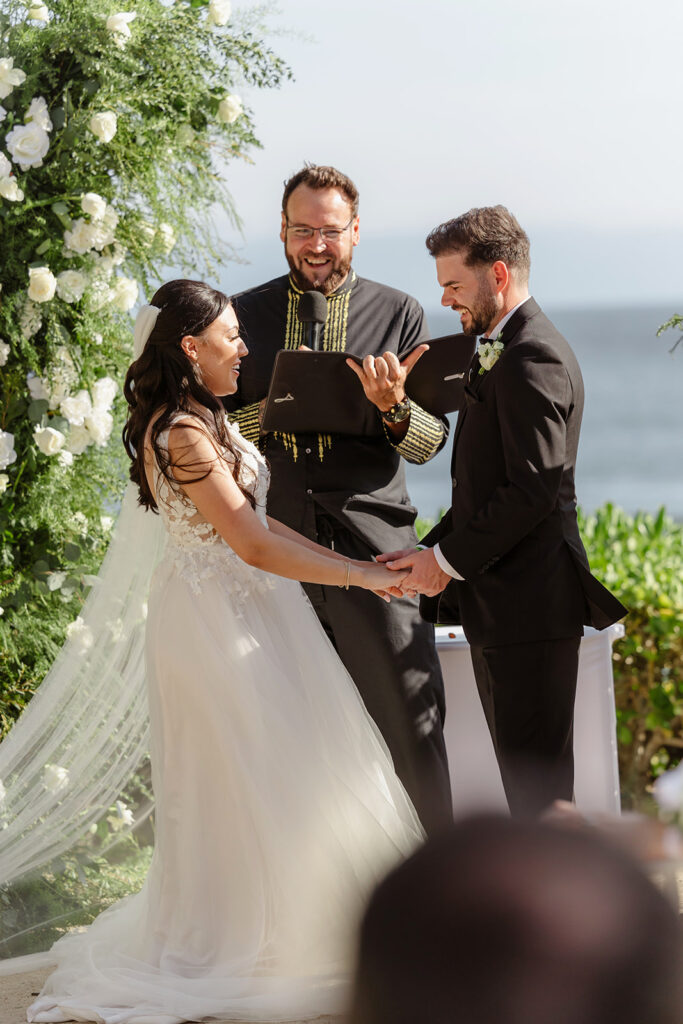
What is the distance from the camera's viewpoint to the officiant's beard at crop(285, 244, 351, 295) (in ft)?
12.2

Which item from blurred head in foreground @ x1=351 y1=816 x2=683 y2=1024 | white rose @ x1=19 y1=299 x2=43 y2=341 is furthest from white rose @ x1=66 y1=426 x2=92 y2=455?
blurred head in foreground @ x1=351 y1=816 x2=683 y2=1024

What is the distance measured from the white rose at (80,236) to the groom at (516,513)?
1.37 m

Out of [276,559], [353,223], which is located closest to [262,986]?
[276,559]

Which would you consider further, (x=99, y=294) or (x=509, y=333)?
(x=99, y=294)

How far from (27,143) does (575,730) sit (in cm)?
267

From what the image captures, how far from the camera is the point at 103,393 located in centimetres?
391

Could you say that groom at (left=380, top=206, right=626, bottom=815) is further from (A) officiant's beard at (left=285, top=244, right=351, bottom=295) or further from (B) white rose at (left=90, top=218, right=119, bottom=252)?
(B) white rose at (left=90, top=218, right=119, bottom=252)

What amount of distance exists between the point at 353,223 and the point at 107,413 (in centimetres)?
110

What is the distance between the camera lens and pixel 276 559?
9.77ft

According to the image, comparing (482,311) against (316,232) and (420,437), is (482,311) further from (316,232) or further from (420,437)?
(316,232)

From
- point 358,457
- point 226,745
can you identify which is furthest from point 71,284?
point 226,745

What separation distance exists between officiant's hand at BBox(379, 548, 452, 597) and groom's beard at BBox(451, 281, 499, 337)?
2.04 ft

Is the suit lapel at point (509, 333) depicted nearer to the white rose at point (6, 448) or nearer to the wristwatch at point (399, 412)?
the wristwatch at point (399, 412)

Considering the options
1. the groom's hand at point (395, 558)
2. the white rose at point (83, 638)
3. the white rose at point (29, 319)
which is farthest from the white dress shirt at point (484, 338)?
the white rose at point (29, 319)
